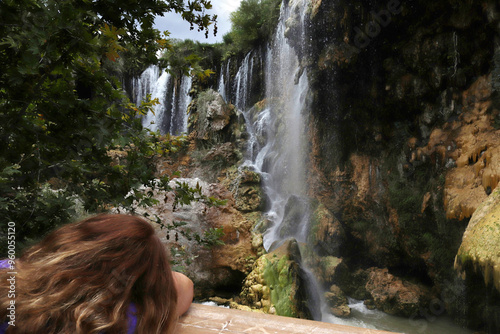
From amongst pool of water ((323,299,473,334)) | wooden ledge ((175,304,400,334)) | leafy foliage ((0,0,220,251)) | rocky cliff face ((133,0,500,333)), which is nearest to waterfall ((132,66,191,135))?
rocky cliff face ((133,0,500,333))

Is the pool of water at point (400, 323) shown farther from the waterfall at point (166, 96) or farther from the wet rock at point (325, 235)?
the waterfall at point (166, 96)

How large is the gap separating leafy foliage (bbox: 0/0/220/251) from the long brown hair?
2.72ft

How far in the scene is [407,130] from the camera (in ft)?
25.7

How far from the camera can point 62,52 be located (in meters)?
1.26

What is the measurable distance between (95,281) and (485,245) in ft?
15.3

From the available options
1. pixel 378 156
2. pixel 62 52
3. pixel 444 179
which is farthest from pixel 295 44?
pixel 62 52

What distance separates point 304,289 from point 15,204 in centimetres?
395

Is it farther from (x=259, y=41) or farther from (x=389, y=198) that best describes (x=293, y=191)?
(x=259, y=41)

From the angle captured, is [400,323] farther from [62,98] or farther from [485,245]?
[62,98]

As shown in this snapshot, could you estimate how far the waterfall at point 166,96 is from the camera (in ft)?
49.5

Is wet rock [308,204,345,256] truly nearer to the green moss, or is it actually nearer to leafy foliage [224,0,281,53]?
the green moss

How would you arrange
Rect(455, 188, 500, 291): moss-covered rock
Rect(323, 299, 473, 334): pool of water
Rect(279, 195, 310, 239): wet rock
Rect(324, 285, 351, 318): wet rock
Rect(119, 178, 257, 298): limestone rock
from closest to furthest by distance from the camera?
Rect(455, 188, 500, 291): moss-covered rock
Rect(119, 178, 257, 298): limestone rock
Rect(323, 299, 473, 334): pool of water
Rect(324, 285, 351, 318): wet rock
Rect(279, 195, 310, 239): wet rock

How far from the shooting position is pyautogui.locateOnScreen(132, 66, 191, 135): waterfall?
1508cm

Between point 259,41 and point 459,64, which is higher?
point 259,41
